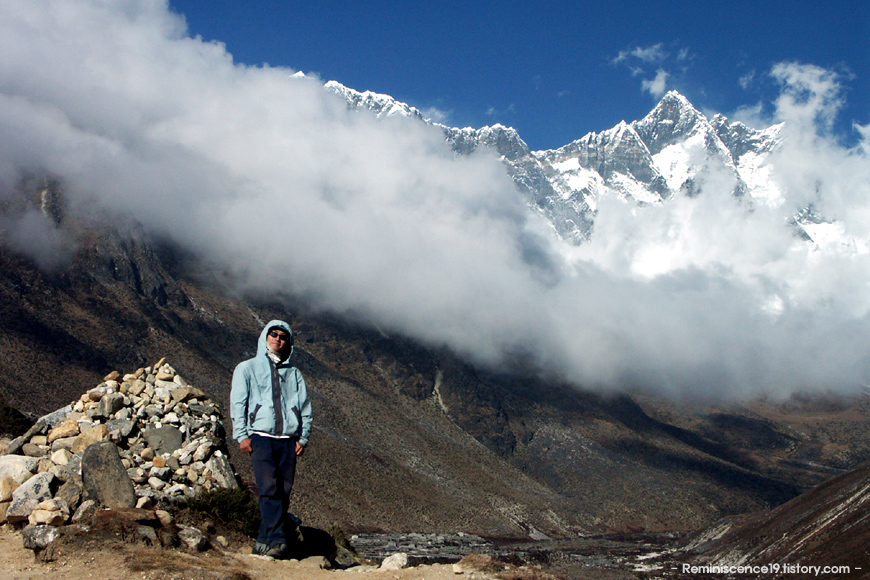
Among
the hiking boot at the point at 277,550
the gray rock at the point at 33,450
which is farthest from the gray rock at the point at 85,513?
the gray rock at the point at 33,450

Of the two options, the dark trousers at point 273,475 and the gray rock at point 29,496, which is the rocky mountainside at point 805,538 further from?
the gray rock at point 29,496

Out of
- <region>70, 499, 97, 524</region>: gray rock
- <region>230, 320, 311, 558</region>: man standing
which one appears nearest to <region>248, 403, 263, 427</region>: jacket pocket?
<region>230, 320, 311, 558</region>: man standing

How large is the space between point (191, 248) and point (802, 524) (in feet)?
530

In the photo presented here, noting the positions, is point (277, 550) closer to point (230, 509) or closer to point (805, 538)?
point (230, 509)

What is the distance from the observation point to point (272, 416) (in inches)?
405

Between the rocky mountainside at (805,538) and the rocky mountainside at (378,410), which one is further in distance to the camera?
the rocky mountainside at (378,410)

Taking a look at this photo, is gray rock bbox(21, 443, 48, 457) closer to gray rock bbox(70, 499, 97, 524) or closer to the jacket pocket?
gray rock bbox(70, 499, 97, 524)

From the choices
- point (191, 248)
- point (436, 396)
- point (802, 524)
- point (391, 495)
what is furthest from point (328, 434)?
point (191, 248)

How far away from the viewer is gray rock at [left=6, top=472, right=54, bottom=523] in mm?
11359

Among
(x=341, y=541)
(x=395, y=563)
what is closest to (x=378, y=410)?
(x=341, y=541)

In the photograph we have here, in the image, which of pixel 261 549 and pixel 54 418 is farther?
pixel 54 418

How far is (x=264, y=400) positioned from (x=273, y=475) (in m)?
1.29

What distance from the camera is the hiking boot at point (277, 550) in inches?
441

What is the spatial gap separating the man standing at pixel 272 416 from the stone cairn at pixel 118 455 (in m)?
2.93
